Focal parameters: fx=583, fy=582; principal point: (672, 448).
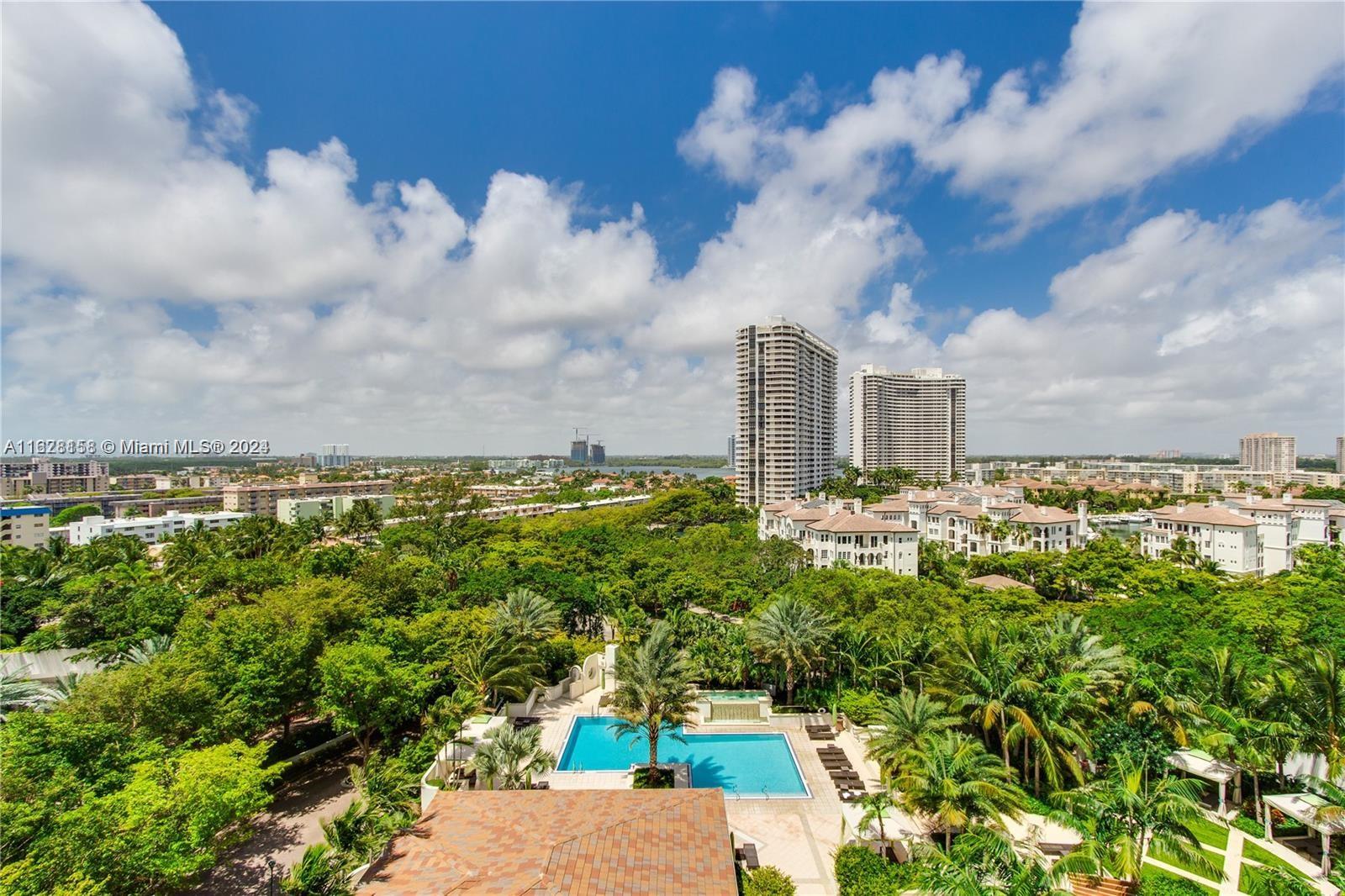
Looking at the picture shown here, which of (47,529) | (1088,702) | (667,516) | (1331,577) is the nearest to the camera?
(1088,702)

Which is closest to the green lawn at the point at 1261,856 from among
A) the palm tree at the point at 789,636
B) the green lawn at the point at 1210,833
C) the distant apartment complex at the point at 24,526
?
the green lawn at the point at 1210,833

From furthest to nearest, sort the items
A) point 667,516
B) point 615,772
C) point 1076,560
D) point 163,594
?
point 667,516 < point 1076,560 < point 163,594 < point 615,772

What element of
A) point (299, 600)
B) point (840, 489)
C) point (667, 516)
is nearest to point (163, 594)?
point (299, 600)

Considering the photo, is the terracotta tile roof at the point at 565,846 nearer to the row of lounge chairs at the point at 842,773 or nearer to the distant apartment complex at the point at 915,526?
the row of lounge chairs at the point at 842,773

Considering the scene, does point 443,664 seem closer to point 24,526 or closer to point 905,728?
point 905,728

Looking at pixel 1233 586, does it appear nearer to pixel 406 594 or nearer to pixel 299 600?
pixel 406 594

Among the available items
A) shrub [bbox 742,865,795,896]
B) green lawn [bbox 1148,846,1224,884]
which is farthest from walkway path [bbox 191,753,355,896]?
green lawn [bbox 1148,846,1224,884]
